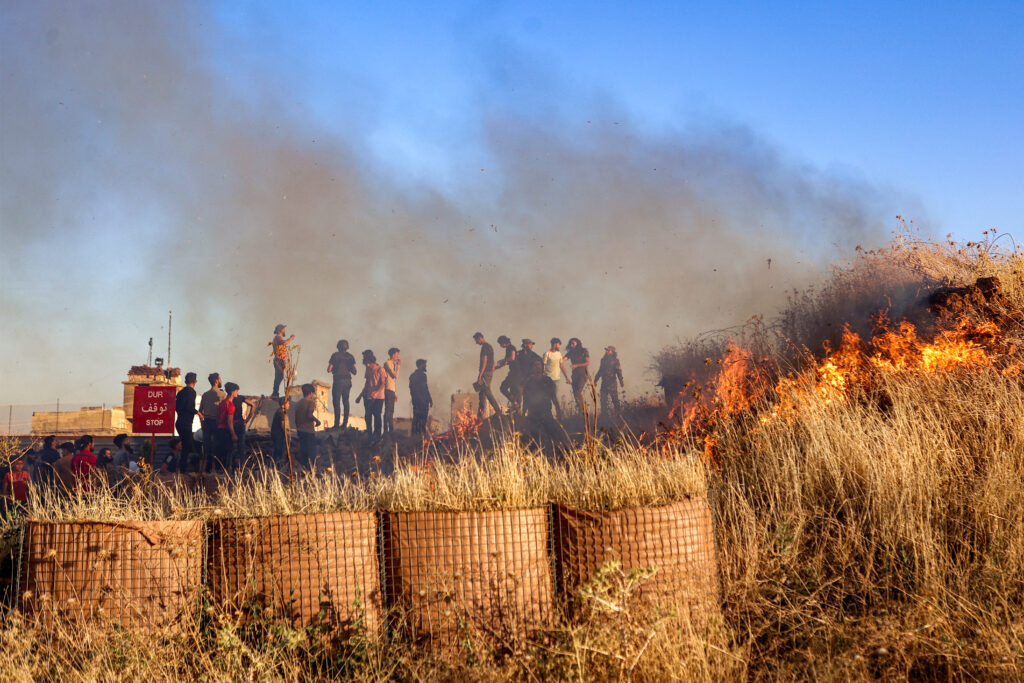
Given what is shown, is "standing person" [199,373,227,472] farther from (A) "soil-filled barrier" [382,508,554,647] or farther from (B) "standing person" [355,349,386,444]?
(A) "soil-filled barrier" [382,508,554,647]

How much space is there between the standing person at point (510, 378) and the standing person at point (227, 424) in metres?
6.13

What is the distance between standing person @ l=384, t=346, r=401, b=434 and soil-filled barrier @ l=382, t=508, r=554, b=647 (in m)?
12.6

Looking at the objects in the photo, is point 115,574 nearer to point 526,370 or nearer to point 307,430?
point 307,430

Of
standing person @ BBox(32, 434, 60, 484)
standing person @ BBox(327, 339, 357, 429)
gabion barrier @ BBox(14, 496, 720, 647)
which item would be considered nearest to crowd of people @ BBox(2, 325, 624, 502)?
standing person @ BBox(327, 339, 357, 429)

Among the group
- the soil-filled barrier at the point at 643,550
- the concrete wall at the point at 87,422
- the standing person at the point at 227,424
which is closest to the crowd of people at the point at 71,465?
the standing person at the point at 227,424

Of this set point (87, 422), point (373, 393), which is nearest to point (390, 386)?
point (373, 393)

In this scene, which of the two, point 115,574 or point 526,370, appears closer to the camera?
point 115,574

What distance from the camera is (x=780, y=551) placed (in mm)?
4699

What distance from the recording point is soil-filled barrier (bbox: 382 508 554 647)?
391 centimetres

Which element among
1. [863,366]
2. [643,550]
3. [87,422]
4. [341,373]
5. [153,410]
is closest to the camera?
[643,550]

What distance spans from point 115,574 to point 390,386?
1283 cm

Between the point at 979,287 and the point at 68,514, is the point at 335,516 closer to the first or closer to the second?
the point at 68,514

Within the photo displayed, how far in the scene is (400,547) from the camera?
161 inches

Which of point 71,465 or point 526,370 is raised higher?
point 526,370
